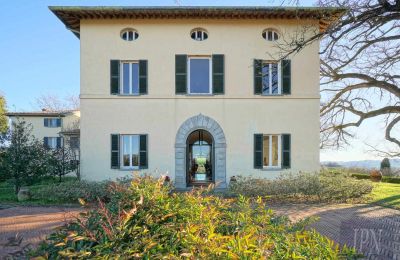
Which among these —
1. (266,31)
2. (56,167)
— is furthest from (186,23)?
(56,167)

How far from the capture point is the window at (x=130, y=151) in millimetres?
14023

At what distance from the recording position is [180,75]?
547 inches

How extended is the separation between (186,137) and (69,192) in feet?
17.0

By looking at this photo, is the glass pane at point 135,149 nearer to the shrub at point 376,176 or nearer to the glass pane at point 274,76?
the glass pane at point 274,76

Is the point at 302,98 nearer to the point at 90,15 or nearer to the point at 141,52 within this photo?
the point at 141,52

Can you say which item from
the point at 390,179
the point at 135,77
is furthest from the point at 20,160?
the point at 390,179

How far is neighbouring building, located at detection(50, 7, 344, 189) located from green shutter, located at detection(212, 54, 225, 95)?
0.15 ft

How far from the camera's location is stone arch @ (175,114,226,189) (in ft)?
45.4

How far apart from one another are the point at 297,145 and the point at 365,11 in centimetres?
599

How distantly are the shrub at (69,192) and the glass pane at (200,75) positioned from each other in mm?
5752

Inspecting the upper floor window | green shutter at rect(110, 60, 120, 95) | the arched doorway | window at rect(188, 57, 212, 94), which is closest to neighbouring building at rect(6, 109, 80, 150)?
the upper floor window

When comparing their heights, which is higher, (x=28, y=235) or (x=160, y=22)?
(x=160, y=22)

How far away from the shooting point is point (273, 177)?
545 inches

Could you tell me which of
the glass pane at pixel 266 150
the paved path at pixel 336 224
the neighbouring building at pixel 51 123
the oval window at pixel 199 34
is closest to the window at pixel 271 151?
the glass pane at pixel 266 150
